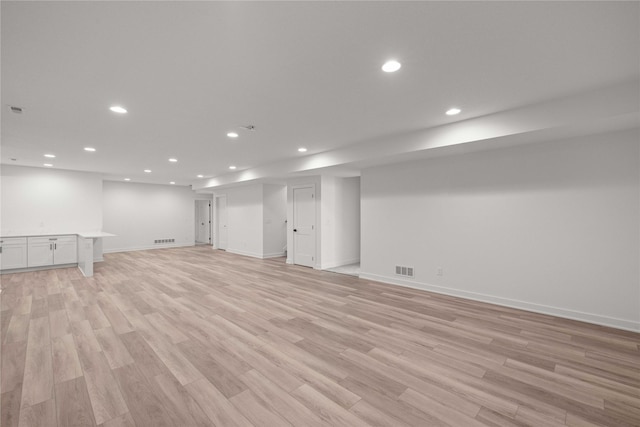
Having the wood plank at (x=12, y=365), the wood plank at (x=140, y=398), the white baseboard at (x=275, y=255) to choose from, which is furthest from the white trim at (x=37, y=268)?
the wood plank at (x=140, y=398)

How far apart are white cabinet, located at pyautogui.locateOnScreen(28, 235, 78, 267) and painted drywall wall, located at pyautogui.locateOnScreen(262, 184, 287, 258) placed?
4.98m

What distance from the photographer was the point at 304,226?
23.8 feet

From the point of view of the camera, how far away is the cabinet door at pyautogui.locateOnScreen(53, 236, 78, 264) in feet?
22.2

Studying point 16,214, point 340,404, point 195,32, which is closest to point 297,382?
point 340,404

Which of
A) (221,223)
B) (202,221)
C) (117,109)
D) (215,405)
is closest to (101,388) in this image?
(215,405)

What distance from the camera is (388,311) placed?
12.5ft

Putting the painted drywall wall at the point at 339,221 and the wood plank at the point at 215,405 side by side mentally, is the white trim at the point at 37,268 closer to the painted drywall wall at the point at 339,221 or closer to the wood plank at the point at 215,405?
the painted drywall wall at the point at 339,221

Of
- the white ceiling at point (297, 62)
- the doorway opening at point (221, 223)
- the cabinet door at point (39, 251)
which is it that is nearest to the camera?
the white ceiling at point (297, 62)

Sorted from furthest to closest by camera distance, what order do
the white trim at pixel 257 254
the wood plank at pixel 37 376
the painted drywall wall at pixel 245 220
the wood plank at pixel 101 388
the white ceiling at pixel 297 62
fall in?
the painted drywall wall at pixel 245 220 → the white trim at pixel 257 254 → the wood plank at pixel 37 376 → the wood plank at pixel 101 388 → the white ceiling at pixel 297 62

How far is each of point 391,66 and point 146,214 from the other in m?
11.1

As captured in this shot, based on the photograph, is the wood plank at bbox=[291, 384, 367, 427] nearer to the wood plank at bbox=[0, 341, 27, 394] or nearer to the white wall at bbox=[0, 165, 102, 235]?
the wood plank at bbox=[0, 341, 27, 394]

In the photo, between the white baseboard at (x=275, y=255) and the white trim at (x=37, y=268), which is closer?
the white trim at (x=37, y=268)

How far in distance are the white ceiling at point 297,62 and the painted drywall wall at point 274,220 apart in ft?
15.0

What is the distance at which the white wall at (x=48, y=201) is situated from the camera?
7051 millimetres
